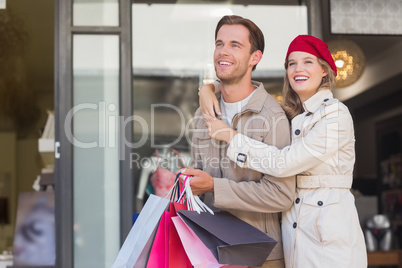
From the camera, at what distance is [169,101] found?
17.9 ft

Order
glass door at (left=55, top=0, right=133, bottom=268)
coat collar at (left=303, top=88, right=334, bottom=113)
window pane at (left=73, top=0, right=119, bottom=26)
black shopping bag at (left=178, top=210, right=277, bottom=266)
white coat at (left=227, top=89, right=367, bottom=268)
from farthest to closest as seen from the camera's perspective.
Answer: window pane at (left=73, top=0, right=119, bottom=26)
glass door at (left=55, top=0, right=133, bottom=268)
coat collar at (left=303, top=88, right=334, bottom=113)
white coat at (left=227, top=89, right=367, bottom=268)
black shopping bag at (left=178, top=210, right=277, bottom=266)

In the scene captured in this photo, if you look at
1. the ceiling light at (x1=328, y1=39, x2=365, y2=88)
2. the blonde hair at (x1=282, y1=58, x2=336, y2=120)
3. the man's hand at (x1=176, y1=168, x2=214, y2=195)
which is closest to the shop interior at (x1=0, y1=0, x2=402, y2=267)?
the ceiling light at (x1=328, y1=39, x2=365, y2=88)

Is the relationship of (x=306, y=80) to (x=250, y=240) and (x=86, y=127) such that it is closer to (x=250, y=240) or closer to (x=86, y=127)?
(x=250, y=240)

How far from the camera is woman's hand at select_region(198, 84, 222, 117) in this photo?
256cm

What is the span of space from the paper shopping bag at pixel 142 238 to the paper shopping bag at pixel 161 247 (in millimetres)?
19

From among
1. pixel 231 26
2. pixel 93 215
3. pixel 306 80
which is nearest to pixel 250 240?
pixel 306 80

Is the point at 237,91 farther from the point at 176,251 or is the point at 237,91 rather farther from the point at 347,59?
the point at 347,59

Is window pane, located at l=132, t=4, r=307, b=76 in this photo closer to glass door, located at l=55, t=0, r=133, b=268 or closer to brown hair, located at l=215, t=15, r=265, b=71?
glass door, located at l=55, t=0, r=133, b=268

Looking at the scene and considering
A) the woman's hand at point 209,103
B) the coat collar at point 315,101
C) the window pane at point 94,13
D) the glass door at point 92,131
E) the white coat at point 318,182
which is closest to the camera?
the white coat at point 318,182

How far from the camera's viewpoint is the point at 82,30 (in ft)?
13.4

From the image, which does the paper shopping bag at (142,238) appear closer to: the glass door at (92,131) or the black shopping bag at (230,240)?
the black shopping bag at (230,240)

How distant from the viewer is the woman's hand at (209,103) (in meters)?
2.56

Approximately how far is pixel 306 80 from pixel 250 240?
760 mm

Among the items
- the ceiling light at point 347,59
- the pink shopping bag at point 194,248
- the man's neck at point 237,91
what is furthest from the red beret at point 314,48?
the ceiling light at point 347,59
